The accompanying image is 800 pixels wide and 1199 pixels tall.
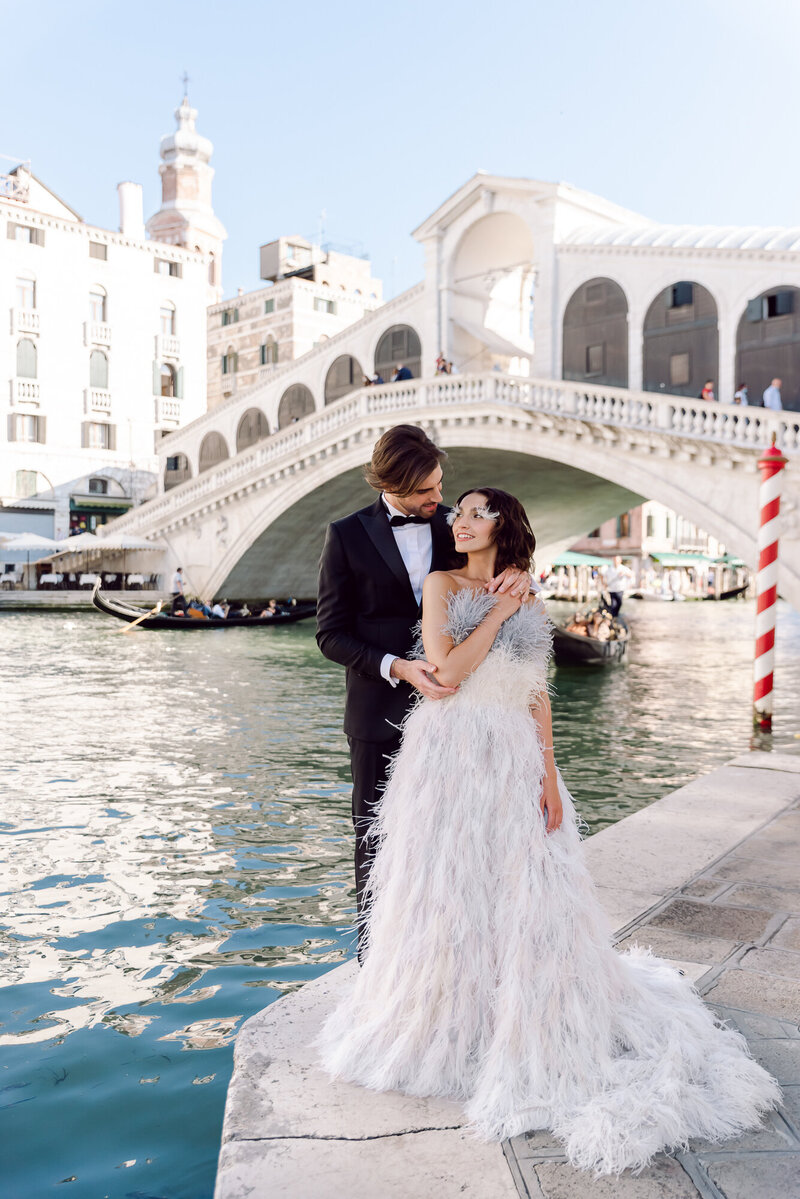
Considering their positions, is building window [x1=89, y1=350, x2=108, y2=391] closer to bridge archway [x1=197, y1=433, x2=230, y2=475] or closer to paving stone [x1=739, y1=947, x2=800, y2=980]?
bridge archway [x1=197, y1=433, x2=230, y2=475]

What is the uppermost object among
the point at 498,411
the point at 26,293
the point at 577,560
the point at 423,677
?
the point at 26,293

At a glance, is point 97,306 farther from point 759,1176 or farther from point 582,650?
point 759,1176

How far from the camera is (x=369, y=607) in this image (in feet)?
7.87

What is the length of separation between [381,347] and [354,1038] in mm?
22378

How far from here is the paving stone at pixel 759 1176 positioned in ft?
5.26

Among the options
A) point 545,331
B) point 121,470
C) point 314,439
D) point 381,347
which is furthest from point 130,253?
point 545,331

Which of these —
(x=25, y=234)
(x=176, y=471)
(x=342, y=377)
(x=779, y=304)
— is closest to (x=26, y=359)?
(x=25, y=234)

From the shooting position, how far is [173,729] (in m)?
8.21

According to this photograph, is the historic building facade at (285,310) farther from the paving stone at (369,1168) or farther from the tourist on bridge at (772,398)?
the paving stone at (369,1168)

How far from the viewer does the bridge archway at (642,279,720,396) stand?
57.1 ft

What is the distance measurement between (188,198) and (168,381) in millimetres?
18488

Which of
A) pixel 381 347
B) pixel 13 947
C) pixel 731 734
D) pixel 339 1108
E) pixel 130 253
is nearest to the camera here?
pixel 339 1108

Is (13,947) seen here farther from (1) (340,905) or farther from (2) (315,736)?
(2) (315,736)

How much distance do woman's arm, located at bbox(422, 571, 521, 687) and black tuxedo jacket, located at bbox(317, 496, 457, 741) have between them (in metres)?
0.30
